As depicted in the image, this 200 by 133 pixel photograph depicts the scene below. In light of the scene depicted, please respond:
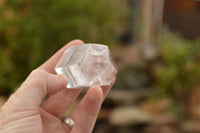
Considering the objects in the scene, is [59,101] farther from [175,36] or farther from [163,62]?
[163,62]

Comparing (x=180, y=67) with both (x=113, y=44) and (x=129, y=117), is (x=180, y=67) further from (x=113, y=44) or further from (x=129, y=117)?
(x=113, y=44)

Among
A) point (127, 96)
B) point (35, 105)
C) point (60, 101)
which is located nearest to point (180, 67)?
point (127, 96)

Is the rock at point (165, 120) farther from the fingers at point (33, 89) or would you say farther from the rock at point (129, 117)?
the fingers at point (33, 89)

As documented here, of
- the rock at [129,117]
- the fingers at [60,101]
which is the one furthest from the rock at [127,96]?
the fingers at [60,101]

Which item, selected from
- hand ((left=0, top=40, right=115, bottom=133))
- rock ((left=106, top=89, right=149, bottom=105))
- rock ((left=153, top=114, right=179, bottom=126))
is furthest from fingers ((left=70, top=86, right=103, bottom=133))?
rock ((left=106, top=89, right=149, bottom=105))

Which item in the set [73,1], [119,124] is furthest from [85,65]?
[73,1]

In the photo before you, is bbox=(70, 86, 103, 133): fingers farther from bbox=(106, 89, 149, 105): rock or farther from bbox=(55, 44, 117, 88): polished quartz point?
bbox=(106, 89, 149, 105): rock
